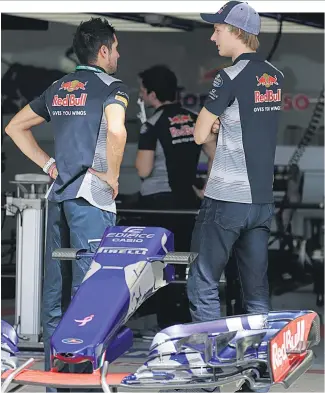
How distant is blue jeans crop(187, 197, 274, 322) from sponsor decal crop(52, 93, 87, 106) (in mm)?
752

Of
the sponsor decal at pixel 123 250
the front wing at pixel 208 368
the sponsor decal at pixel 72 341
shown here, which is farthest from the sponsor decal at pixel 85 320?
the sponsor decal at pixel 123 250

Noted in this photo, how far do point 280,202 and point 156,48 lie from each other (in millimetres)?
1777

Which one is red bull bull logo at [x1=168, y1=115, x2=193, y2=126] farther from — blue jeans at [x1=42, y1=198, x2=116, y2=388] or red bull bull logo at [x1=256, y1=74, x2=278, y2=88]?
red bull bull logo at [x1=256, y1=74, x2=278, y2=88]

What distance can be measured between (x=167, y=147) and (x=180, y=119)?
0.21m

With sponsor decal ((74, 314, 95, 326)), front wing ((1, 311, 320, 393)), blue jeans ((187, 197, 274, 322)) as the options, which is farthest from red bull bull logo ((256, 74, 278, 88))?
sponsor decal ((74, 314, 95, 326))

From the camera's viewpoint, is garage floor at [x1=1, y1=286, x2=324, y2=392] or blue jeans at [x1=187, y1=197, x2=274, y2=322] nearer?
blue jeans at [x1=187, y1=197, x2=274, y2=322]

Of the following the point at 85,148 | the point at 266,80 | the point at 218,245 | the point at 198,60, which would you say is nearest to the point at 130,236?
the point at 218,245

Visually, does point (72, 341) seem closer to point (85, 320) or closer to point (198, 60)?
point (85, 320)

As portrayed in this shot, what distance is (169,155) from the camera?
7.87 meters

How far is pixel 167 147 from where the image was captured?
25.8ft

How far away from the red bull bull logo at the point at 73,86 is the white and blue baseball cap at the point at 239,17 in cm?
69

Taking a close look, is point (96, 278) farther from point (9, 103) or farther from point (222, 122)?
point (9, 103)

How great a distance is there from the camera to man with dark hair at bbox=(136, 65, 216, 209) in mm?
→ 7828

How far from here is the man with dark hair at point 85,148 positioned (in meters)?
5.75
